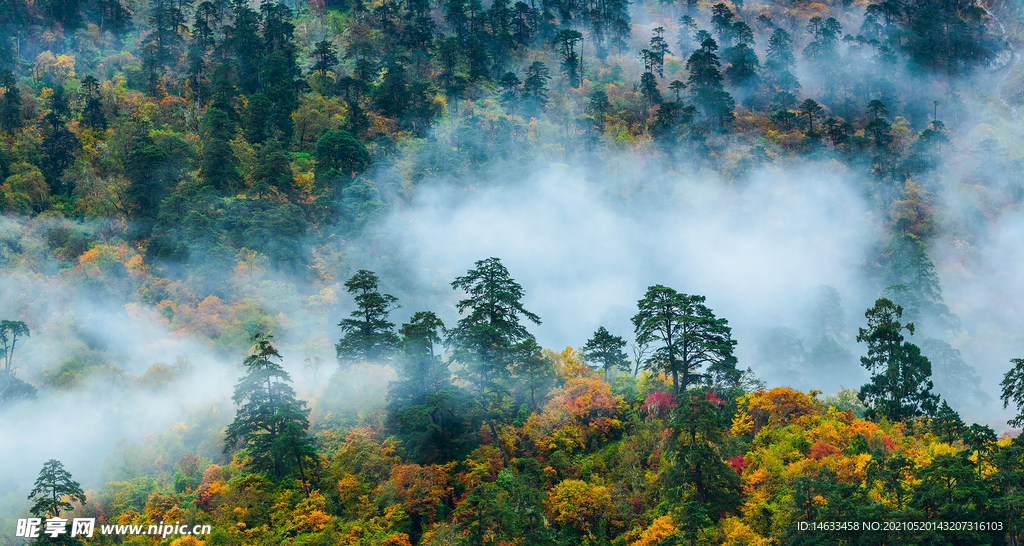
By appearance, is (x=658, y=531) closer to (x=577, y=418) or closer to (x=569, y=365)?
(x=577, y=418)

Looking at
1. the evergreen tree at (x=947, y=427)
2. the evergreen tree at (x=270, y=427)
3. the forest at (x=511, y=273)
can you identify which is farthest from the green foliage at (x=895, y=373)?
the evergreen tree at (x=270, y=427)

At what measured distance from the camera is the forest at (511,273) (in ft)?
120

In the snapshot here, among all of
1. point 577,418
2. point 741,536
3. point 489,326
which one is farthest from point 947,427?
point 489,326

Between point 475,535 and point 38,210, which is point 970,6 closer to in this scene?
point 475,535

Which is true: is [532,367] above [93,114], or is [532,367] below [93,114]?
below

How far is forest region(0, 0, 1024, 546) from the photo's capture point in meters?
36.5

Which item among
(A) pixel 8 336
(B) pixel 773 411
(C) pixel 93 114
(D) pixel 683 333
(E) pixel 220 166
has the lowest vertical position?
(B) pixel 773 411

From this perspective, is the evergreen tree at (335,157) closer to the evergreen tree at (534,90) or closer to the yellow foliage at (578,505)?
the evergreen tree at (534,90)

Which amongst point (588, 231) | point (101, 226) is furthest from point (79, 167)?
point (588, 231)

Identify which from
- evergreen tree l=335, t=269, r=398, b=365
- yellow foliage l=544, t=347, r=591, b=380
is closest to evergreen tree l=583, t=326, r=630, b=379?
yellow foliage l=544, t=347, r=591, b=380
